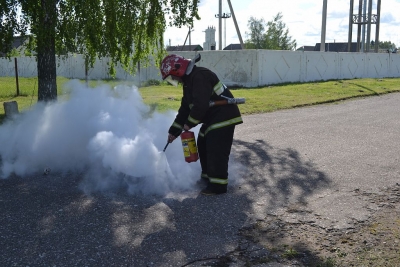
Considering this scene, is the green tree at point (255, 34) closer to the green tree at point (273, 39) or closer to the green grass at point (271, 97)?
the green tree at point (273, 39)

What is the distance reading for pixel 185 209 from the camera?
4.88m

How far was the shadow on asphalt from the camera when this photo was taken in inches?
149

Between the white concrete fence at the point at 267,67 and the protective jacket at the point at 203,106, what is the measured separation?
13987 millimetres

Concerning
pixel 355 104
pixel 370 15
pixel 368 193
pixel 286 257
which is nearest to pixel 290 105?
pixel 355 104

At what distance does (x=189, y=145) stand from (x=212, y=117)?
1.41 ft

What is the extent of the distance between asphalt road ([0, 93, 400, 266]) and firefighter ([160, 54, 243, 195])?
11.4 inches

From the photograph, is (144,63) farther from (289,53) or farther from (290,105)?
(289,53)

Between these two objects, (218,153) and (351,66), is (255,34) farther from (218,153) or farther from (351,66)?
(218,153)

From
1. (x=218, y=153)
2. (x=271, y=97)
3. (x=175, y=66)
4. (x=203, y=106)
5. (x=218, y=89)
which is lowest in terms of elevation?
(x=271, y=97)

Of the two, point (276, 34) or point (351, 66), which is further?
point (276, 34)

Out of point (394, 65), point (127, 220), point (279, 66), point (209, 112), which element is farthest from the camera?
point (394, 65)

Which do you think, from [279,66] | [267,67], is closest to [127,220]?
[267,67]

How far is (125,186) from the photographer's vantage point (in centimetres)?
563

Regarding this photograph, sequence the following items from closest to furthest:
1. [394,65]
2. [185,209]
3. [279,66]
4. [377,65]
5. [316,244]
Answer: [316,244] < [185,209] < [279,66] < [377,65] < [394,65]
